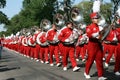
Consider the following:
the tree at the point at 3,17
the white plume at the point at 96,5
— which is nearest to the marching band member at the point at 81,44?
the white plume at the point at 96,5

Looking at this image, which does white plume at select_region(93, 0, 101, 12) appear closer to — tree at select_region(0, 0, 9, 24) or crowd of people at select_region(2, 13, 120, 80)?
crowd of people at select_region(2, 13, 120, 80)

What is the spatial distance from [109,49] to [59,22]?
4086 millimetres

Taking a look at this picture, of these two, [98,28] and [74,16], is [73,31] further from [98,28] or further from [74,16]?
[98,28]

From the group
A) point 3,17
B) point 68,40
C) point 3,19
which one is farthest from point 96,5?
point 3,17

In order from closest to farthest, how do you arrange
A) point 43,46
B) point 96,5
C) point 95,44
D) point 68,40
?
point 96,5 → point 95,44 → point 68,40 → point 43,46

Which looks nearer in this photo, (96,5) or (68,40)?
(96,5)

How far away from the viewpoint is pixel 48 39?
71.3 feet

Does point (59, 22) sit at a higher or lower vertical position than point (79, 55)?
higher

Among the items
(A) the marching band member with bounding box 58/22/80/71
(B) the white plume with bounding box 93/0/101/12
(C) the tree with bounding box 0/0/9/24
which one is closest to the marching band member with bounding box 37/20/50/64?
(A) the marching band member with bounding box 58/22/80/71

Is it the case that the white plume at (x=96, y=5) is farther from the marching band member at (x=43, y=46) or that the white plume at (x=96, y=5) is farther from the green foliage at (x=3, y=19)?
the green foliage at (x=3, y=19)

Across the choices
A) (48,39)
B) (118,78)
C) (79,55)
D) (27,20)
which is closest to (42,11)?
(27,20)

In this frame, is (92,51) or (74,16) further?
(74,16)

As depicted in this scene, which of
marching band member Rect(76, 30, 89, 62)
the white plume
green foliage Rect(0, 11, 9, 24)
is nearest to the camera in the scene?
the white plume

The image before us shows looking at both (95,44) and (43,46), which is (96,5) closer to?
(95,44)
